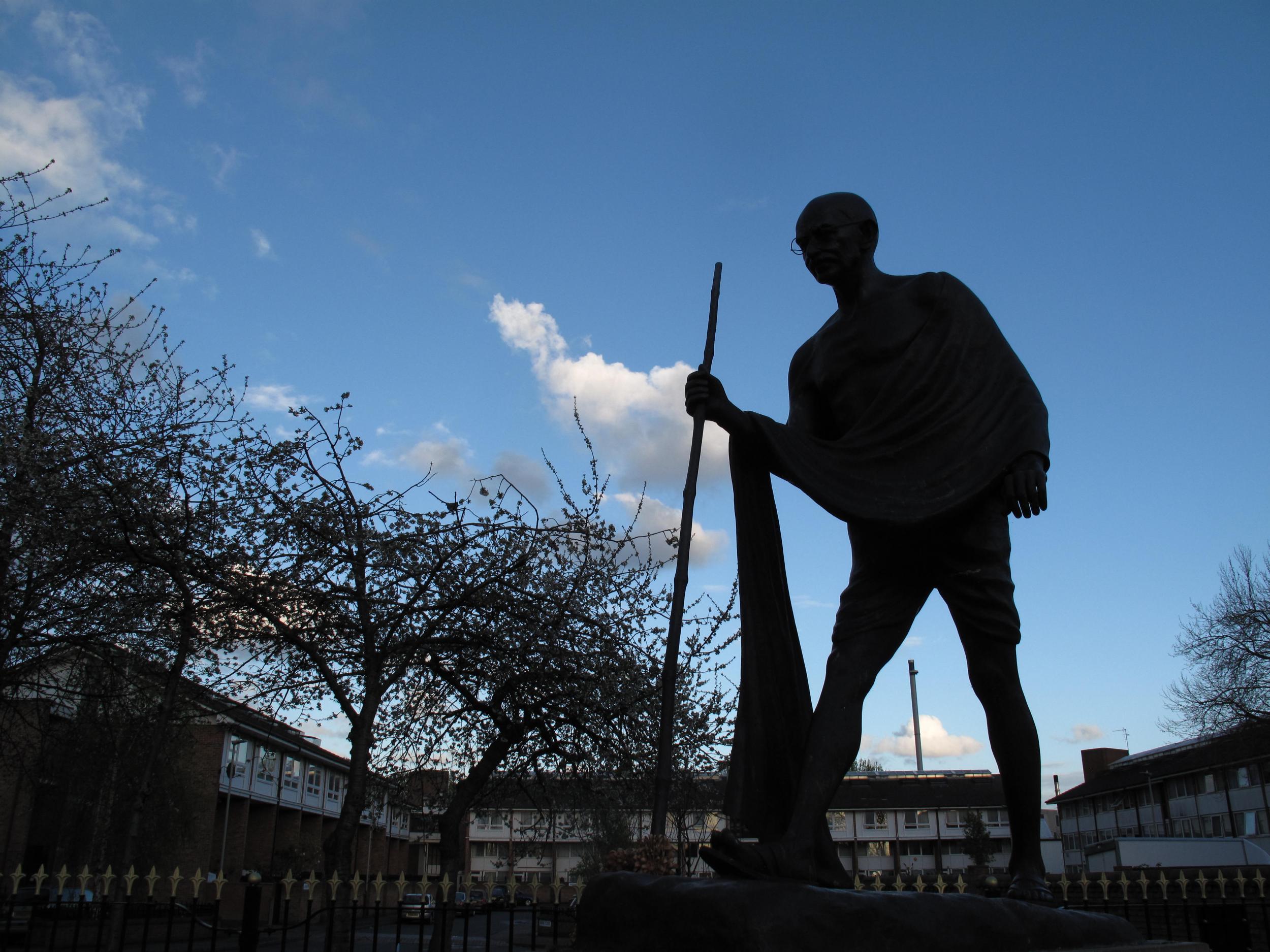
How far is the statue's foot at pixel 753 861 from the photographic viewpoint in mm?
2699

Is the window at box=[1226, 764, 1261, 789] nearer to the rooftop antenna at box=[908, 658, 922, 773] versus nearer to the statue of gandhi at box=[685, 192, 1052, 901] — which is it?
the rooftop antenna at box=[908, 658, 922, 773]

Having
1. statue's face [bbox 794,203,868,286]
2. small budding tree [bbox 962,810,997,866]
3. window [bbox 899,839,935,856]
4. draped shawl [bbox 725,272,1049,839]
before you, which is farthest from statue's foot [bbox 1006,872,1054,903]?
window [bbox 899,839,935,856]

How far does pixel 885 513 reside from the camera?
3291mm

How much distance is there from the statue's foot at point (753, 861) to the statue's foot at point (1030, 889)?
83 cm

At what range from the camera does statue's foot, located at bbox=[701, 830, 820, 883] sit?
2.70 m

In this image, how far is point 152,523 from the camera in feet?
33.8

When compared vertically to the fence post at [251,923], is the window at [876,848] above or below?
below

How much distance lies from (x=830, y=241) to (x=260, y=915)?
47.8ft

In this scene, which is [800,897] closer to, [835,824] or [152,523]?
[152,523]

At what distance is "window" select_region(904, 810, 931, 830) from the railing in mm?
27129

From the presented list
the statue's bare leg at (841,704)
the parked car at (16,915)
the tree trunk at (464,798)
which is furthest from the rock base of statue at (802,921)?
the tree trunk at (464,798)

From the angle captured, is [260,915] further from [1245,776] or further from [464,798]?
[1245,776]

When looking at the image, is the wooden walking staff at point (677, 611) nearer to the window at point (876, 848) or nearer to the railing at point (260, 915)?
the railing at point (260, 915)

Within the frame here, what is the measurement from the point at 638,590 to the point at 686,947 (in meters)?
11.8
